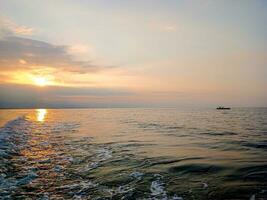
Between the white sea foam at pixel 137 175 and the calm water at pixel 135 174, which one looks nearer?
the calm water at pixel 135 174

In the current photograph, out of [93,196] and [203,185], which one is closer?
[93,196]

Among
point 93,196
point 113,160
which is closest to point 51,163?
point 113,160

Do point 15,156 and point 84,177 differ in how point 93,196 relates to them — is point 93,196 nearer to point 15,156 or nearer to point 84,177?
point 84,177

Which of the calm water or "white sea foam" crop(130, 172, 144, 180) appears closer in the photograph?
the calm water

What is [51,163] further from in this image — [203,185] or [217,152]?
[217,152]

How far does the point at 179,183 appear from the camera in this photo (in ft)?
34.6

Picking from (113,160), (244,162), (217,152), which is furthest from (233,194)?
(217,152)

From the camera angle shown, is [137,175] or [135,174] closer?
[137,175]

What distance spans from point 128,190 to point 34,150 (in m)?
11.8

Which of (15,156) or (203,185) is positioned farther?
(15,156)

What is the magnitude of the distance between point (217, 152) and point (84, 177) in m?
10.1

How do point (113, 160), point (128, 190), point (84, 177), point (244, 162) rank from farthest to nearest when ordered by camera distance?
1. point (113, 160)
2. point (244, 162)
3. point (84, 177)
4. point (128, 190)

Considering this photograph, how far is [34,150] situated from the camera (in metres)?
19.2

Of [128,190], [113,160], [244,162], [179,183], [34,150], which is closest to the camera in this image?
[128,190]
